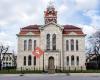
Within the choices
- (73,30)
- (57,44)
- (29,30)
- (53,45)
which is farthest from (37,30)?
(73,30)

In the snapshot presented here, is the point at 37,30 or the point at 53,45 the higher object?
the point at 37,30

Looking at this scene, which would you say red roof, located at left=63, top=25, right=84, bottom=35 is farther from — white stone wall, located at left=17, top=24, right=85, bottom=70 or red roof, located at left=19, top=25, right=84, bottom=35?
white stone wall, located at left=17, top=24, right=85, bottom=70

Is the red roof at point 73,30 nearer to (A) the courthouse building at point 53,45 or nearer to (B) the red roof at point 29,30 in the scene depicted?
(A) the courthouse building at point 53,45

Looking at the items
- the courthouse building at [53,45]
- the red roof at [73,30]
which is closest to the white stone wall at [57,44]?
the courthouse building at [53,45]

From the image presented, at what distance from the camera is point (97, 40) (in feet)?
264

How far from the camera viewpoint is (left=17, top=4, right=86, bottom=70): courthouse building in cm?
6656

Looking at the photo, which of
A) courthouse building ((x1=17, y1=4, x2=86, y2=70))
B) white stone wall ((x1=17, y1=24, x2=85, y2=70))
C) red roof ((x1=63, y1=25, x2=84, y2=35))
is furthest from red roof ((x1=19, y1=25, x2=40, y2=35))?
red roof ((x1=63, y1=25, x2=84, y2=35))

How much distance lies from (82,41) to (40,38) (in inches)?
381

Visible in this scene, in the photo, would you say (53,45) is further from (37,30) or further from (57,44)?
(37,30)

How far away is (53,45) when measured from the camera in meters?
66.9

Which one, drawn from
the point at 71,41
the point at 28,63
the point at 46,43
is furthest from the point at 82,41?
the point at 28,63

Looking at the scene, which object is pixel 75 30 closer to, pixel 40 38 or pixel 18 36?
pixel 40 38

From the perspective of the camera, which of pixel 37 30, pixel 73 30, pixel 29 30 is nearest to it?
pixel 73 30

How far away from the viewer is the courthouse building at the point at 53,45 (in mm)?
Result: 66562
